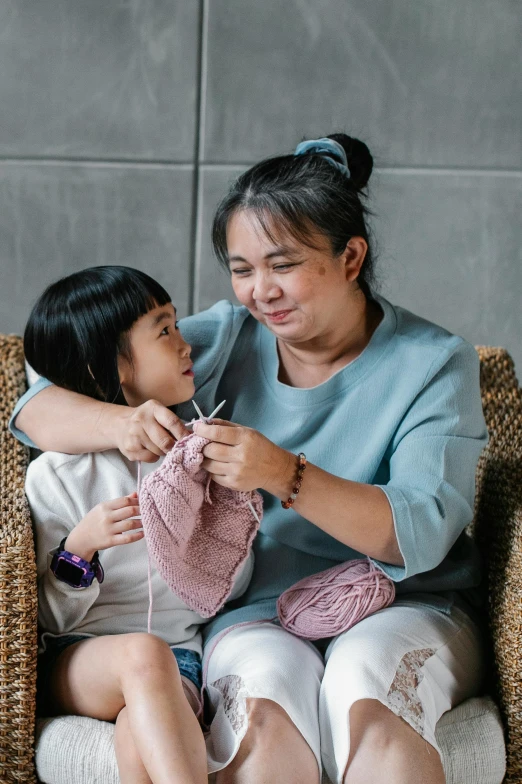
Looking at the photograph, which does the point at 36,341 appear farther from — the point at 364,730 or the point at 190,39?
the point at 190,39

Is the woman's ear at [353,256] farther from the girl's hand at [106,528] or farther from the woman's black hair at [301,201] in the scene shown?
the girl's hand at [106,528]

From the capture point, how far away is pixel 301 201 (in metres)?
1.50

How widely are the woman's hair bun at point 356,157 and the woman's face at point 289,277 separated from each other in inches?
6.4

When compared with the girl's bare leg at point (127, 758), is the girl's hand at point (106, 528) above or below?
above

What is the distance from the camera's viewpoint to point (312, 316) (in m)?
1.53

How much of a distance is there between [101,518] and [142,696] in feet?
0.91

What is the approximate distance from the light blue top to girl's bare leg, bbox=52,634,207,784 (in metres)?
0.25

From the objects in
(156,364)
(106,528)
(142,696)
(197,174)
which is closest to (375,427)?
(156,364)

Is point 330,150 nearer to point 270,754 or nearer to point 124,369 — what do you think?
point 124,369

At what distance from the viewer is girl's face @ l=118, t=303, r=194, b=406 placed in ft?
5.03

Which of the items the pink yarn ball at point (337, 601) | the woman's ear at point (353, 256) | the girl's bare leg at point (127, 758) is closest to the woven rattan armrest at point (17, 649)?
the girl's bare leg at point (127, 758)

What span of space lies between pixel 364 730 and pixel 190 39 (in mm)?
1720

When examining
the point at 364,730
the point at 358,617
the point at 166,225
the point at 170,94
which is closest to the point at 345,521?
the point at 358,617

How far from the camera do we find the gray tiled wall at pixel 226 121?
2.23 meters
